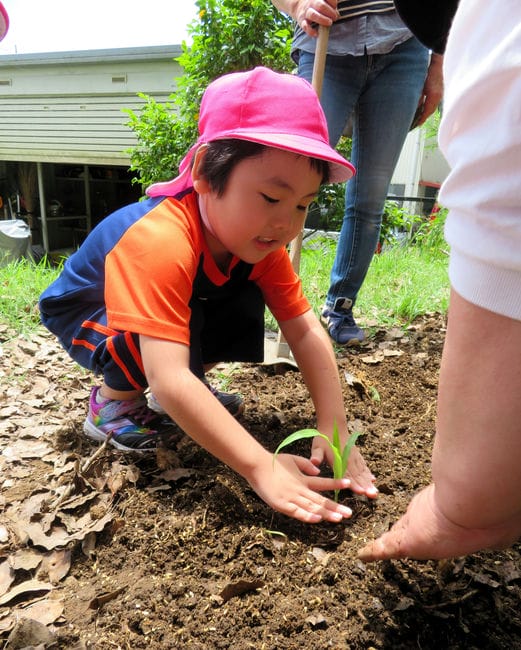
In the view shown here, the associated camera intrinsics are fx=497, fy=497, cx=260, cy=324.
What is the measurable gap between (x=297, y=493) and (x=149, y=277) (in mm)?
713

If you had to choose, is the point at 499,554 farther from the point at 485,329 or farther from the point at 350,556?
the point at 485,329

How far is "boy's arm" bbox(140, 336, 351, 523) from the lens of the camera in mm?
1294

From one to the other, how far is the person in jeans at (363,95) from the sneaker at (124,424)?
1.24m

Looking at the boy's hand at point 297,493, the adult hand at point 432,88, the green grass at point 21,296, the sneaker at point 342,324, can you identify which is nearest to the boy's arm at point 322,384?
the boy's hand at point 297,493

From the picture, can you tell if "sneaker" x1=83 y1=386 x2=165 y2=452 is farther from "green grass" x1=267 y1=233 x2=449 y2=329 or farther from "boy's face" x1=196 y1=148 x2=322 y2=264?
"green grass" x1=267 y1=233 x2=449 y2=329

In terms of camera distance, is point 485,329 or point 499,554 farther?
point 499,554

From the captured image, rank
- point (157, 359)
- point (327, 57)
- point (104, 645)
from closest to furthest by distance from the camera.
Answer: point (104, 645)
point (157, 359)
point (327, 57)

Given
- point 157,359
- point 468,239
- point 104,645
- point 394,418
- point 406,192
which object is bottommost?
point 406,192

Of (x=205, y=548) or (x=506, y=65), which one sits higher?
(x=506, y=65)

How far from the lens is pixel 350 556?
121 cm

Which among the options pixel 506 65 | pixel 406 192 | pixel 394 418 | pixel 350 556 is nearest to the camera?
pixel 506 65

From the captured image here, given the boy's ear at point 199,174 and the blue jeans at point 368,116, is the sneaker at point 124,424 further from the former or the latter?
the blue jeans at point 368,116

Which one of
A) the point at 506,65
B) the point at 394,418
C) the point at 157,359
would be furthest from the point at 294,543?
the point at 506,65

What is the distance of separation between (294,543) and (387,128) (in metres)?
2.07
